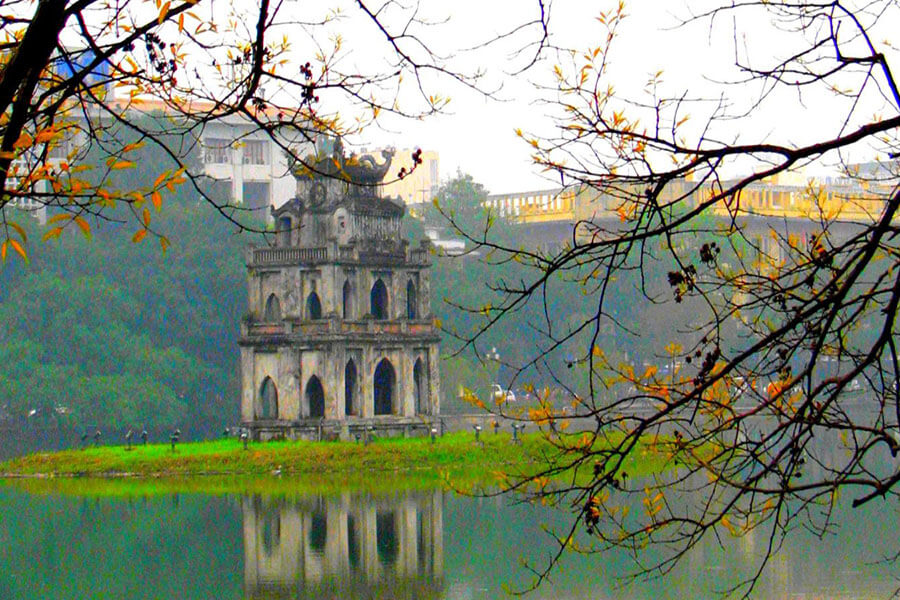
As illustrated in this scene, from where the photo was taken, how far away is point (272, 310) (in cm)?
3994

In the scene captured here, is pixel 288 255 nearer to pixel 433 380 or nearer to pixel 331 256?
pixel 331 256

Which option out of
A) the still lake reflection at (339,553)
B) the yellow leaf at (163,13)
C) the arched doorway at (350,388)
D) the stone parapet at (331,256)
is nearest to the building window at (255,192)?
the stone parapet at (331,256)

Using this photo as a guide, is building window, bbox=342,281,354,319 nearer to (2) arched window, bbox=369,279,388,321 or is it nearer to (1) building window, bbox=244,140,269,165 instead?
(2) arched window, bbox=369,279,388,321

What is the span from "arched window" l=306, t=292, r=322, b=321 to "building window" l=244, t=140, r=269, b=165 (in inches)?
1224

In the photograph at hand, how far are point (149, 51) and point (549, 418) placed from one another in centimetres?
252

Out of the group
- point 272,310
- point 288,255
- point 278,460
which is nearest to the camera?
point 278,460

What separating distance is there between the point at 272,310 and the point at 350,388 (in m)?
2.58

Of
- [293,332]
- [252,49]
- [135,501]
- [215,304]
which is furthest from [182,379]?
[252,49]

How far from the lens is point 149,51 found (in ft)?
25.4

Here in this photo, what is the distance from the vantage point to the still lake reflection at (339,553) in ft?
71.4

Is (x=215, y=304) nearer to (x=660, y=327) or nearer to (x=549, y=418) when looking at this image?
(x=660, y=327)

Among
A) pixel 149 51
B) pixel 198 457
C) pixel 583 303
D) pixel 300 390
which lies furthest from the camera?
pixel 583 303

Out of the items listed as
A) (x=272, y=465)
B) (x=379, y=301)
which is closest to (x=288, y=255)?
(x=379, y=301)

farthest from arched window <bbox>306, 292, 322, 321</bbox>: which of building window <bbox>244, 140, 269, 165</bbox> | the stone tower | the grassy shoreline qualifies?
building window <bbox>244, 140, 269, 165</bbox>
